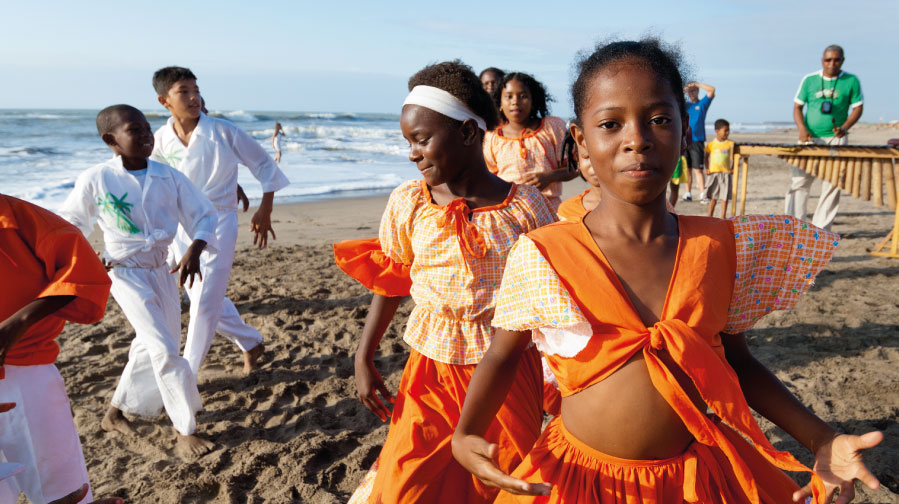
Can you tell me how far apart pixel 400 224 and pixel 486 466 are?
51.1 inches

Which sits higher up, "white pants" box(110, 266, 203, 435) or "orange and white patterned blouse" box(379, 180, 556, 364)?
"orange and white patterned blouse" box(379, 180, 556, 364)

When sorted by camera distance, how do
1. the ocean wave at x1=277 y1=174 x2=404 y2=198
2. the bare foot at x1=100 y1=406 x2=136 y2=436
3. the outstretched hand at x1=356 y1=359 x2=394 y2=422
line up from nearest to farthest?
the outstretched hand at x1=356 y1=359 x2=394 y2=422 → the bare foot at x1=100 y1=406 x2=136 y2=436 → the ocean wave at x1=277 y1=174 x2=404 y2=198

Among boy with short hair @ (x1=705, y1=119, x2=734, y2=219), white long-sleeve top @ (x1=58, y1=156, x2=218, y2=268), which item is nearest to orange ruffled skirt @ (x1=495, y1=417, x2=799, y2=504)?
white long-sleeve top @ (x1=58, y1=156, x2=218, y2=268)

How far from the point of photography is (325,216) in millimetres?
12391

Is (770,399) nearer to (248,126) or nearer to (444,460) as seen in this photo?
(444,460)

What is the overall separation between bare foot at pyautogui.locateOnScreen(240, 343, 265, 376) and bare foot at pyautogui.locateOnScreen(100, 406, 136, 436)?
103cm

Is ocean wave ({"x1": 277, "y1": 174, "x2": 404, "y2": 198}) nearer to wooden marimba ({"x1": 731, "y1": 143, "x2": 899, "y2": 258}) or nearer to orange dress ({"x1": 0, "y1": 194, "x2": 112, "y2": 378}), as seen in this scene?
wooden marimba ({"x1": 731, "y1": 143, "x2": 899, "y2": 258})

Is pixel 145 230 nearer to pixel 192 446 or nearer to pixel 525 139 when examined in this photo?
pixel 192 446

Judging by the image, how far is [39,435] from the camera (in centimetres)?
263

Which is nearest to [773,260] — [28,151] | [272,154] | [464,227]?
[464,227]

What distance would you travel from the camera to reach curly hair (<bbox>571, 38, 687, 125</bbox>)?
5.88ft

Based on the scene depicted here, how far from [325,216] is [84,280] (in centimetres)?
991

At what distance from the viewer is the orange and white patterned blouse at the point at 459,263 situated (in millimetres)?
2609

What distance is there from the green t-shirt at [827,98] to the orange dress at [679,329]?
26.4ft
